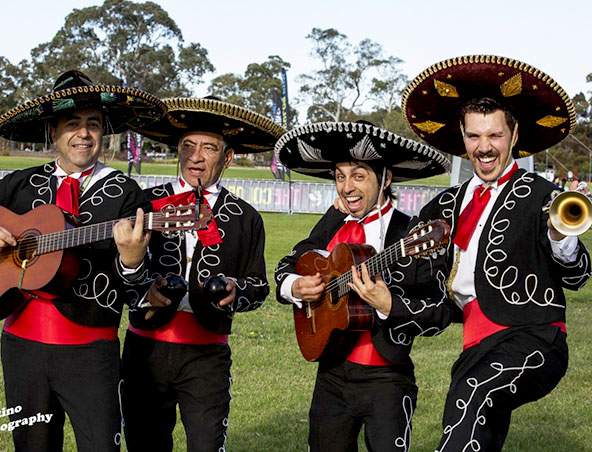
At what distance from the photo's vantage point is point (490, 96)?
3.87 meters

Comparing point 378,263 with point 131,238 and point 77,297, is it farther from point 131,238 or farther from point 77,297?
point 77,297

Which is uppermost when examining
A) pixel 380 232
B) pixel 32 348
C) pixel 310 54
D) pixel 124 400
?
pixel 310 54

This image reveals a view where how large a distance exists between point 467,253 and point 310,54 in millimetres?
69741

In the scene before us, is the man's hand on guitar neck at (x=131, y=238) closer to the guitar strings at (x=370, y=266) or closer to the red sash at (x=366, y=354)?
the guitar strings at (x=370, y=266)

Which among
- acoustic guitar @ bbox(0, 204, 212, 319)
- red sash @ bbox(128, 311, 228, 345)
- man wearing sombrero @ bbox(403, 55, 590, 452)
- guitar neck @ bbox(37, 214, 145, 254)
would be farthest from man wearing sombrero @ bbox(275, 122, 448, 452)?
guitar neck @ bbox(37, 214, 145, 254)

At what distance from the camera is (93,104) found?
4.02 meters

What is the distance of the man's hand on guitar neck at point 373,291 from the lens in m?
3.67

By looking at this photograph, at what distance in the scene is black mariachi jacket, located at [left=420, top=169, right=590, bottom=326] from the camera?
11.3 feet

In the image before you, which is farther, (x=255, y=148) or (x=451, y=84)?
(x=255, y=148)

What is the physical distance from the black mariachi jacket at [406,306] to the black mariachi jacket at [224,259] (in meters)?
0.77

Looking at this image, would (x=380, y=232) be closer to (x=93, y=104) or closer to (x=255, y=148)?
(x=255, y=148)

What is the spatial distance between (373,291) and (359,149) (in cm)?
88

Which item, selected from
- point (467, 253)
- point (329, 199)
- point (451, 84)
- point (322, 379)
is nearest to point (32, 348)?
point (322, 379)

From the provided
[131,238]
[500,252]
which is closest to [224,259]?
[131,238]
